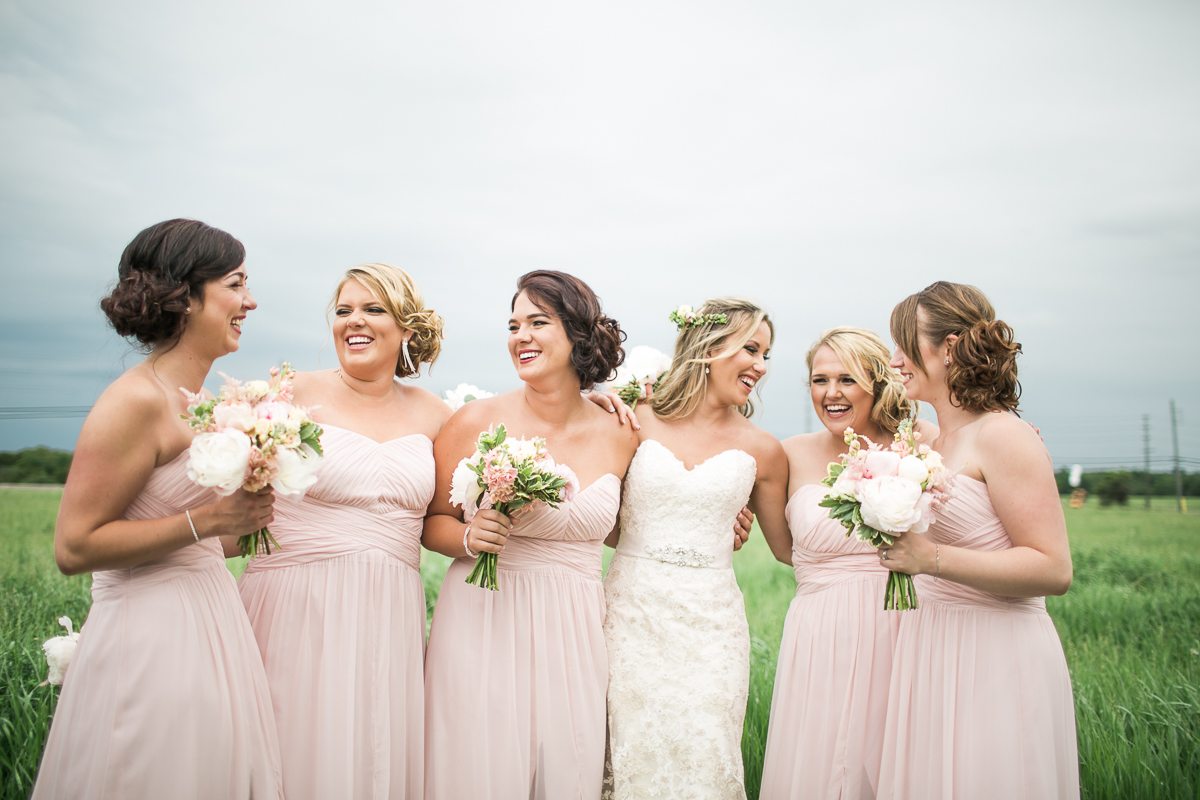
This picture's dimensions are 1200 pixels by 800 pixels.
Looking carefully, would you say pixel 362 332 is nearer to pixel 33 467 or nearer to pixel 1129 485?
pixel 33 467

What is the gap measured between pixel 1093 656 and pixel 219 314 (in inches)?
362

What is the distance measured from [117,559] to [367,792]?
1846 mm

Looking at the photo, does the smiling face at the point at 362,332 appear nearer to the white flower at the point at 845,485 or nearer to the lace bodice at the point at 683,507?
the lace bodice at the point at 683,507

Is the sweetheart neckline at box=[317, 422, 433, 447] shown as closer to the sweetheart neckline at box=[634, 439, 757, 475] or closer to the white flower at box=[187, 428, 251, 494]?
the white flower at box=[187, 428, 251, 494]

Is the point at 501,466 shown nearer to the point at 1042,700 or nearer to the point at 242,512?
the point at 242,512

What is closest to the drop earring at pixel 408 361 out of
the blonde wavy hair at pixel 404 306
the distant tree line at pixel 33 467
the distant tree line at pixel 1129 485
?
the blonde wavy hair at pixel 404 306

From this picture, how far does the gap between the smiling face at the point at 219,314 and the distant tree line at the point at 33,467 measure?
1276 inches

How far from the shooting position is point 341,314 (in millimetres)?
4488

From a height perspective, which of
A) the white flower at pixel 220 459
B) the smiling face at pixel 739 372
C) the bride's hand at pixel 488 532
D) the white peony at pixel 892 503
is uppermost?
the smiling face at pixel 739 372

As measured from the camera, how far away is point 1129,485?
135ft

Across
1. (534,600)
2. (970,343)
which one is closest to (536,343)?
(534,600)

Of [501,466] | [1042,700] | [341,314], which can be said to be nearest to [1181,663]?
[1042,700]

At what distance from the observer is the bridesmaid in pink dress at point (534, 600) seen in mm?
4113

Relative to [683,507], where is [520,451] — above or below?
above
